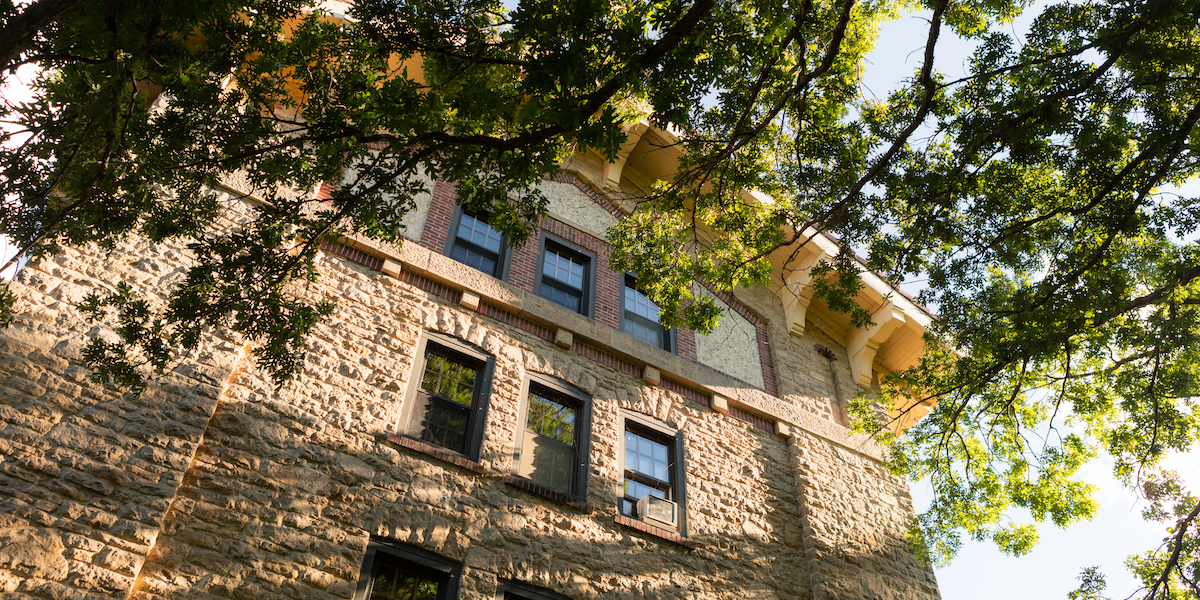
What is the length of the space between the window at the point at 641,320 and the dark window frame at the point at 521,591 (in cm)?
449

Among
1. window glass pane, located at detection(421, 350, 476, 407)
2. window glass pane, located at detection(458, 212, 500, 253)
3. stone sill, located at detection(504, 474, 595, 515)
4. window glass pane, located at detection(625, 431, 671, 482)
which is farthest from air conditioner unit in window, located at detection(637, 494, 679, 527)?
window glass pane, located at detection(458, 212, 500, 253)

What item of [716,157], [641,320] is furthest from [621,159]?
[716,157]

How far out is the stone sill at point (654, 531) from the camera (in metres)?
8.66

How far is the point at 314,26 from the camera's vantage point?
679cm

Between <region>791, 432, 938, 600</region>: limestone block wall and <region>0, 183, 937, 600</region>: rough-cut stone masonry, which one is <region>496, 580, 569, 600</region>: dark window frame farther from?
<region>791, 432, 938, 600</region>: limestone block wall

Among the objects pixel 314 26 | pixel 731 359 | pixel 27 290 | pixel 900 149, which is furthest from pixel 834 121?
pixel 27 290

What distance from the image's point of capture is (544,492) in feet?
27.3

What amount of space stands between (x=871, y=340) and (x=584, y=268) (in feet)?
17.6

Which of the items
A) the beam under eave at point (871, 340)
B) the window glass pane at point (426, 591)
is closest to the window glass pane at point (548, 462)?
the window glass pane at point (426, 591)

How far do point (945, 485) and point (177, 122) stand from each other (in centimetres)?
1024

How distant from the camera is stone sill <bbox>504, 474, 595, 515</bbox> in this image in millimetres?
8219

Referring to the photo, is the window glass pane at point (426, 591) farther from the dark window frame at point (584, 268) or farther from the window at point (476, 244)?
the window at point (476, 244)

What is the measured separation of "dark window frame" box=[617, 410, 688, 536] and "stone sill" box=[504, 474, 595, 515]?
59 centimetres

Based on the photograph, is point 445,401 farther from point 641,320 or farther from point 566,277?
point 641,320
